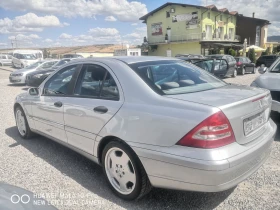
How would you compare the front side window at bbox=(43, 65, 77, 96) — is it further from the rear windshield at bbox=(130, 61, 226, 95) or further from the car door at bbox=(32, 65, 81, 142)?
the rear windshield at bbox=(130, 61, 226, 95)

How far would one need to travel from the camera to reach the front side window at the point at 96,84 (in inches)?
115

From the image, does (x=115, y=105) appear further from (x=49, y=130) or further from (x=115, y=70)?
(x=49, y=130)

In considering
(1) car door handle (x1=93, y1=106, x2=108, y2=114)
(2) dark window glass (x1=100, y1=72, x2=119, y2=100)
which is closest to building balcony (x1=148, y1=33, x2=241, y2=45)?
(2) dark window glass (x1=100, y1=72, x2=119, y2=100)

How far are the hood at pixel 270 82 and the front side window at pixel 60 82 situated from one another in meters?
3.56

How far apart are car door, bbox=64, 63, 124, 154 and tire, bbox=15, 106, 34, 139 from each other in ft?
5.51

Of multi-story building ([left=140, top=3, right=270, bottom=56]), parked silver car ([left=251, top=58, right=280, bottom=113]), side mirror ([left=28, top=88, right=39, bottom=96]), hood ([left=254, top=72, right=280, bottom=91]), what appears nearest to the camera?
side mirror ([left=28, top=88, right=39, bottom=96])

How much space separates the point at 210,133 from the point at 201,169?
31 centimetres

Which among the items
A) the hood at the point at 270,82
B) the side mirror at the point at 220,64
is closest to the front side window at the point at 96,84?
the hood at the point at 270,82

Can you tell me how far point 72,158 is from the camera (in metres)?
3.98

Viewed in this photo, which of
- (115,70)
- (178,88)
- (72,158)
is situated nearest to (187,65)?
(178,88)

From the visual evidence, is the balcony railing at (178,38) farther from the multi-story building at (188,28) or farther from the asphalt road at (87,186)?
the asphalt road at (87,186)

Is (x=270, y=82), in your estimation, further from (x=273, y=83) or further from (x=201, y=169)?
(x=201, y=169)

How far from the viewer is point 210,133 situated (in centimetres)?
217

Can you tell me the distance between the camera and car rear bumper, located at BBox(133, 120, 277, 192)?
2.13 metres
